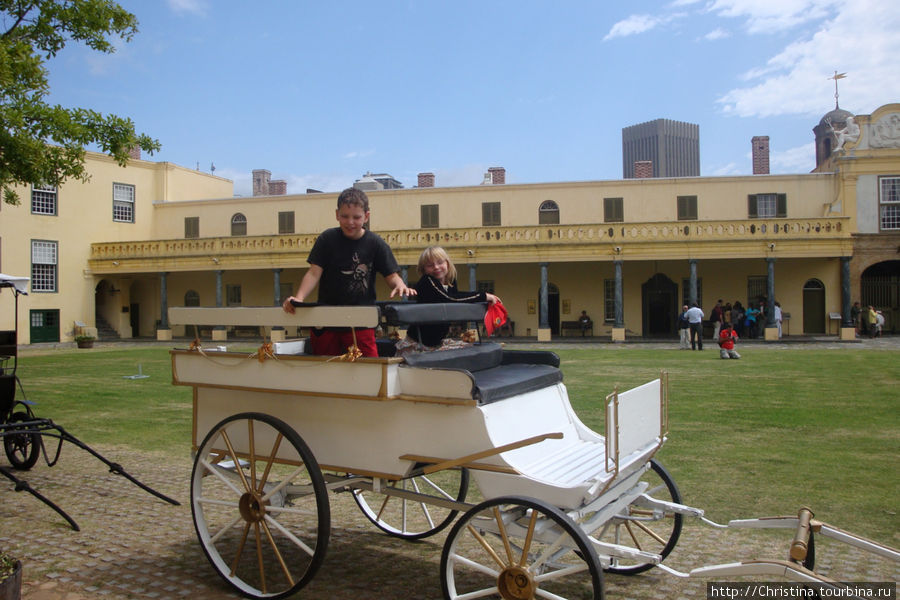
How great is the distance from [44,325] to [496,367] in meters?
33.8

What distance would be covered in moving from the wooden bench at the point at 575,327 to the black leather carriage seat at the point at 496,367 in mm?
27158

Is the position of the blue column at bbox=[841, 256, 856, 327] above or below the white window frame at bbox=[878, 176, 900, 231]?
below

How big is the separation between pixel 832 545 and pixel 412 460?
2986mm

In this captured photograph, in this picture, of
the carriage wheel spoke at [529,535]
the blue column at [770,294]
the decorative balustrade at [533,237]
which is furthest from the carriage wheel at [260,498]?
the blue column at [770,294]

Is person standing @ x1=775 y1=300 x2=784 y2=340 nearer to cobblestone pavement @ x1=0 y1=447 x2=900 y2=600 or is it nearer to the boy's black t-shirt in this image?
cobblestone pavement @ x1=0 y1=447 x2=900 y2=600

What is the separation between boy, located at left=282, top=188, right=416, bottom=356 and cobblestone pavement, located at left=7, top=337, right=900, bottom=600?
4.67ft

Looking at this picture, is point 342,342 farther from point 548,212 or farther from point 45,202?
point 45,202

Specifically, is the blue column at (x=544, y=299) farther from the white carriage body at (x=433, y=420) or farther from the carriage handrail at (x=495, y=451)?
the carriage handrail at (x=495, y=451)

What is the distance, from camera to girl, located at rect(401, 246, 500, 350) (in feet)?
15.6

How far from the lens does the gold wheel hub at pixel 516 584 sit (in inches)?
129

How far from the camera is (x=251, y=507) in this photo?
414 cm

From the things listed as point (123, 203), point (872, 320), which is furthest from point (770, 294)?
point (123, 203)

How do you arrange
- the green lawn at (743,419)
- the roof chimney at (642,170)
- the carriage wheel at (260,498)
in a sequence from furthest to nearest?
the roof chimney at (642,170) → the green lawn at (743,419) → the carriage wheel at (260,498)

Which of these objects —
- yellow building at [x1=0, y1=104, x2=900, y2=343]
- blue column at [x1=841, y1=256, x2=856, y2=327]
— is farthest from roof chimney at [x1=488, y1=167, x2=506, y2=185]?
blue column at [x1=841, y1=256, x2=856, y2=327]
